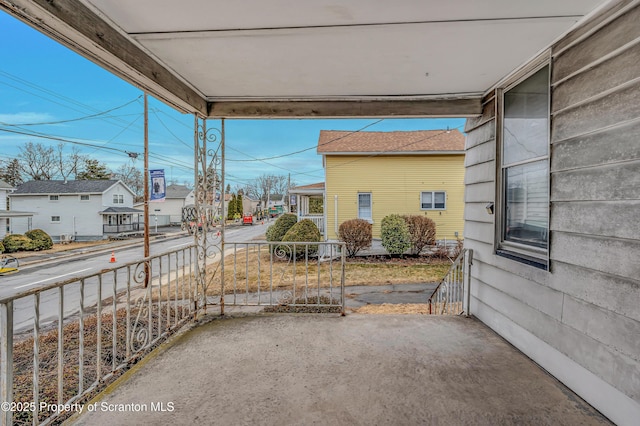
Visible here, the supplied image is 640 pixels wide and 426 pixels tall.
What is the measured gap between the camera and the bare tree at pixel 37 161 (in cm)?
1053

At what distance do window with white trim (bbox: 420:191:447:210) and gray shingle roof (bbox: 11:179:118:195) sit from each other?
18175 mm

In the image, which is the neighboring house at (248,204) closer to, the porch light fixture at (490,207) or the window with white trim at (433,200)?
the window with white trim at (433,200)

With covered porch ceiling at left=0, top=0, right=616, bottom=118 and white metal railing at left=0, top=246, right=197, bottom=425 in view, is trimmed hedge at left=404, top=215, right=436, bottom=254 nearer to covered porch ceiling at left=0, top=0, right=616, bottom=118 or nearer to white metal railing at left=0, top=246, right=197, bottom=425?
covered porch ceiling at left=0, top=0, right=616, bottom=118

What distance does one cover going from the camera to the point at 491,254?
276 centimetres

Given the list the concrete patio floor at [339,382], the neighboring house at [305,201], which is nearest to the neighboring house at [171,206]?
the neighboring house at [305,201]

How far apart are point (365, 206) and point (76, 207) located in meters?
18.2

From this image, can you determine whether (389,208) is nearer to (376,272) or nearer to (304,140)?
(376,272)

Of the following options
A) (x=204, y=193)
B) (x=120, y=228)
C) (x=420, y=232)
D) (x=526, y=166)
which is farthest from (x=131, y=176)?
(x=526, y=166)

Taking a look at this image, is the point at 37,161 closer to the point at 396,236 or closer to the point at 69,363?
the point at 69,363

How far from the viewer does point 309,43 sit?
1.94 metres

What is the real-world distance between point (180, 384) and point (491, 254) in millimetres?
2730

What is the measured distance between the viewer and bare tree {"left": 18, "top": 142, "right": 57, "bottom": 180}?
34.6ft

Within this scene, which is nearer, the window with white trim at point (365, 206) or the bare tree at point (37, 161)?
the bare tree at point (37, 161)

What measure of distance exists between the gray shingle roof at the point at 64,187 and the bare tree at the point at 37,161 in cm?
239
